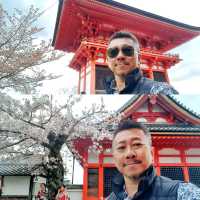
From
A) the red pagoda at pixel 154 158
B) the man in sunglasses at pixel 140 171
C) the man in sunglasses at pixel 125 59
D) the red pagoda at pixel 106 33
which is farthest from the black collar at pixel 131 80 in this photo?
the red pagoda at pixel 154 158

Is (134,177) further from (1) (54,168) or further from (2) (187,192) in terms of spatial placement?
(1) (54,168)

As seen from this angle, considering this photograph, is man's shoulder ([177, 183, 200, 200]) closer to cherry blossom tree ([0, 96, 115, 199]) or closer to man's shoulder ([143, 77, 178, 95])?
man's shoulder ([143, 77, 178, 95])

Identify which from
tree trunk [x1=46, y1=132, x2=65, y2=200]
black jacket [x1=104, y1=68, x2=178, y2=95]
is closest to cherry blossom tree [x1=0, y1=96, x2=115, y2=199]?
tree trunk [x1=46, y1=132, x2=65, y2=200]

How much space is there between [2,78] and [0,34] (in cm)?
73

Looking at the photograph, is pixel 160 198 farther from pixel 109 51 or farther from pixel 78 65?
pixel 78 65

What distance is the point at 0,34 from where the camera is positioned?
3711 mm

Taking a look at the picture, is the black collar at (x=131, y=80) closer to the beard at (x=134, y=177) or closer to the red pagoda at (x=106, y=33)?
the beard at (x=134, y=177)

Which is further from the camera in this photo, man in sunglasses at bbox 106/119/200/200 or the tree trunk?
the tree trunk

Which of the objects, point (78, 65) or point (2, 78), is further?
point (78, 65)

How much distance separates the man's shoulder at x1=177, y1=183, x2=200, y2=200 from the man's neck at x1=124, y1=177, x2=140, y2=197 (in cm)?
13

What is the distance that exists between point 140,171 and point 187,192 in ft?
0.46

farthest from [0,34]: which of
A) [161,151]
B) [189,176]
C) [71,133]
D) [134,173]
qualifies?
[189,176]

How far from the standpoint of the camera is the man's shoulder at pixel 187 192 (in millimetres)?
623

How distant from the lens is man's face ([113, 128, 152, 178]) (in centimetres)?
70
